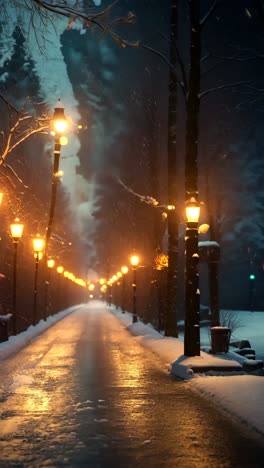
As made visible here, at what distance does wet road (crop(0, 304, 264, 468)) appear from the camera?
20.2ft

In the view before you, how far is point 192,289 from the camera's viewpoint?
1416cm

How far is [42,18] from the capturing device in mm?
10133

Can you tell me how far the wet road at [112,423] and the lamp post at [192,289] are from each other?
106cm

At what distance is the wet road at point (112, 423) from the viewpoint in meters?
6.15

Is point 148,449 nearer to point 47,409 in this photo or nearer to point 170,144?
point 47,409

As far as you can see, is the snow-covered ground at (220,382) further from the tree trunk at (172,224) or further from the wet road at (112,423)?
the tree trunk at (172,224)

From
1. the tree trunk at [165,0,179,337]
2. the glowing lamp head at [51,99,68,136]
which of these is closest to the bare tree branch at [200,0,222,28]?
the glowing lamp head at [51,99,68,136]

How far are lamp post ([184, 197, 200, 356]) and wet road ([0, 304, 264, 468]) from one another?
1.06 m

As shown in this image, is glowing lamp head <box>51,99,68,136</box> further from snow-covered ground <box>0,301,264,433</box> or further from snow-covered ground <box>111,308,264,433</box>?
snow-covered ground <box>111,308,264,433</box>

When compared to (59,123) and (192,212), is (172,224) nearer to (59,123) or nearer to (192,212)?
(59,123)

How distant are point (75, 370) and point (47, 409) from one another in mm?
4924

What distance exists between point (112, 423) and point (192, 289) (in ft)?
21.8

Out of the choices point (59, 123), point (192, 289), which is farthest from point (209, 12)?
point (192, 289)

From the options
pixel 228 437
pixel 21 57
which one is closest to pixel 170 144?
pixel 228 437
